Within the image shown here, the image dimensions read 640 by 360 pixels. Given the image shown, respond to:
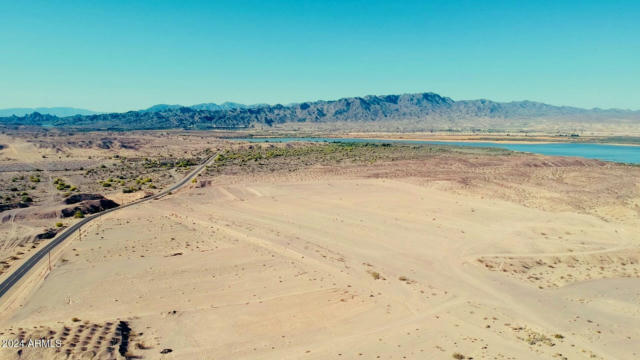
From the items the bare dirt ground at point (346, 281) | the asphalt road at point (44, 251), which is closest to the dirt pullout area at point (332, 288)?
the bare dirt ground at point (346, 281)

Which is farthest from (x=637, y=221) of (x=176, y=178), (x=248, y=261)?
(x=176, y=178)

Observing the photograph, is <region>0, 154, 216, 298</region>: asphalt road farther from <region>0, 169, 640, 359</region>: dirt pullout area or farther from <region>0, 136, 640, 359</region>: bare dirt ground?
<region>0, 169, 640, 359</region>: dirt pullout area

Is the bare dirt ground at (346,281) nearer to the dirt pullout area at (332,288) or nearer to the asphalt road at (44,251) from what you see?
the dirt pullout area at (332,288)

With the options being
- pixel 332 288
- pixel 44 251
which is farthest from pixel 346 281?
pixel 44 251

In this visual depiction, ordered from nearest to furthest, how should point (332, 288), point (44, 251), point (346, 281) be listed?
point (332, 288) → point (346, 281) → point (44, 251)

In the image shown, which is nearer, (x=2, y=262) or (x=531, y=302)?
(x=531, y=302)

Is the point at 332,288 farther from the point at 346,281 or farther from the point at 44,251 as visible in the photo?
the point at 44,251

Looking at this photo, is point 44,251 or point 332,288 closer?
point 332,288

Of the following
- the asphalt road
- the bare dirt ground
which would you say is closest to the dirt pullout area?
the bare dirt ground

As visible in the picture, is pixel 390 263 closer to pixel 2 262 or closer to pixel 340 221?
pixel 340 221
